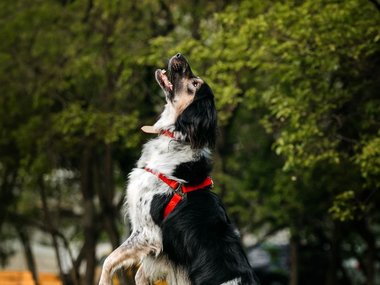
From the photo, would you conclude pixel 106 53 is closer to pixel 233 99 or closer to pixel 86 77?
pixel 86 77

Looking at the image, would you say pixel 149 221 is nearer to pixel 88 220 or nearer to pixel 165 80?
pixel 165 80

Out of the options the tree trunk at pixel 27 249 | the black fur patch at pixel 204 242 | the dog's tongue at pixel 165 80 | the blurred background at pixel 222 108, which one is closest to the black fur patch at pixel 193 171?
the black fur patch at pixel 204 242

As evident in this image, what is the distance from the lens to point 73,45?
1463cm

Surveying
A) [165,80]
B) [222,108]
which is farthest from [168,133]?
[222,108]

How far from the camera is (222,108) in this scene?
12.9m

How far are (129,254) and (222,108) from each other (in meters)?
6.89

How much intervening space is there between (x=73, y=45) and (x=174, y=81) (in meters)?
8.40

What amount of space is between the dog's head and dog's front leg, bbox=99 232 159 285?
0.91 meters

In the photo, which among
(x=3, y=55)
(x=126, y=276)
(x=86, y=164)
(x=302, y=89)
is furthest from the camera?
(x=86, y=164)

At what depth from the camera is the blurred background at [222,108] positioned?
423 inches

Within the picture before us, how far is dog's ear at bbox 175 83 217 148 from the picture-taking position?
6191 mm

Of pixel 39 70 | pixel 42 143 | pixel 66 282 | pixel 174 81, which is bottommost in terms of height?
pixel 66 282

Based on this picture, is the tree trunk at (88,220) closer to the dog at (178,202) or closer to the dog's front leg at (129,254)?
the dog at (178,202)

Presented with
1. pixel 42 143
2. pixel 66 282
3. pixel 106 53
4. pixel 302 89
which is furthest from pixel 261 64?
pixel 66 282
